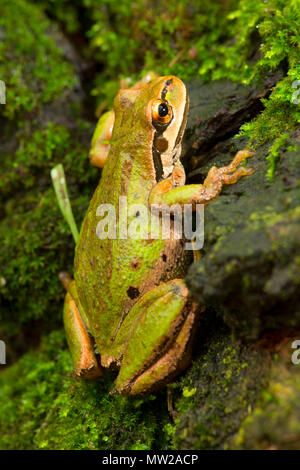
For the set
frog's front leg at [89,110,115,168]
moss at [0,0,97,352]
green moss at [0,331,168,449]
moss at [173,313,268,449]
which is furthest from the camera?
moss at [0,0,97,352]

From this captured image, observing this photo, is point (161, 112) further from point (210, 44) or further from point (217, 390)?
point (217, 390)

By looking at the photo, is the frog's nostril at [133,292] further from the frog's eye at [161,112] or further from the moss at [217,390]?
the frog's eye at [161,112]

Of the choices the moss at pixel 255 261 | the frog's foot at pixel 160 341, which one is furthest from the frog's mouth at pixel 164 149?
the frog's foot at pixel 160 341

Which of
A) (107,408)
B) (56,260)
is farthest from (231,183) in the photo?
(56,260)

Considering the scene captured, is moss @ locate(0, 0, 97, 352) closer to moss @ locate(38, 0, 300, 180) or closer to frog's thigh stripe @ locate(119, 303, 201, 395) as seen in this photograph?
moss @ locate(38, 0, 300, 180)

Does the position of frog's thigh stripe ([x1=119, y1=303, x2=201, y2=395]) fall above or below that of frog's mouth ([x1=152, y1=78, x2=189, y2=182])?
below

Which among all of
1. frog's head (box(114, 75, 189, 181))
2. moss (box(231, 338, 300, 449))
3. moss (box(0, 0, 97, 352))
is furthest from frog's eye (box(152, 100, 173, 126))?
moss (box(231, 338, 300, 449))

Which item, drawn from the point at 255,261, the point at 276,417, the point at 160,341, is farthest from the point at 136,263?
the point at 276,417
